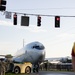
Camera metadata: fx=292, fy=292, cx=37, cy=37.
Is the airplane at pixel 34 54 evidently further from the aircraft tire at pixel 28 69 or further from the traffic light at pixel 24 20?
the traffic light at pixel 24 20

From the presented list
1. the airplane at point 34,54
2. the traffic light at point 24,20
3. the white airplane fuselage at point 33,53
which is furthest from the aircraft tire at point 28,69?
the traffic light at point 24,20

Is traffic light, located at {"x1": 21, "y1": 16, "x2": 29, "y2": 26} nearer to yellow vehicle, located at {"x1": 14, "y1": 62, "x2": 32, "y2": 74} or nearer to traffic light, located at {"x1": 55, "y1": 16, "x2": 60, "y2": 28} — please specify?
traffic light, located at {"x1": 55, "y1": 16, "x2": 60, "y2": 28}

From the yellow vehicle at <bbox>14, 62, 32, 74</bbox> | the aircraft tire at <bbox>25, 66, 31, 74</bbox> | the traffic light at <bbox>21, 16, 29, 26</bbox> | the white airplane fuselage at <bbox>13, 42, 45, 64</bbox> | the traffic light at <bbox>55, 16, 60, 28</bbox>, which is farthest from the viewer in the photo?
the white airplane fuselage at <bbox>13, 42, 45, 64</bbox>

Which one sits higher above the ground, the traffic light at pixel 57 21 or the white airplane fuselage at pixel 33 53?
the traffic light at pixel 57 21

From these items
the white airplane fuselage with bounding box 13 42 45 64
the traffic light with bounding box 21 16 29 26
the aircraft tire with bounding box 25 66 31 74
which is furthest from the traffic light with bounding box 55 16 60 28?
the white airplane fuselage with bounding box 13 42 45 64

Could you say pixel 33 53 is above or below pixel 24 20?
below

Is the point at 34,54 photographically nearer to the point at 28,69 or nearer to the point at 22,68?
the point at 28,69

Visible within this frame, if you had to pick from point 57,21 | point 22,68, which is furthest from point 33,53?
point 57,21

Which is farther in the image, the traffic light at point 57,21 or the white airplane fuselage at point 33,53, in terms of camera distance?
the white airplane fuselage at point 33,53

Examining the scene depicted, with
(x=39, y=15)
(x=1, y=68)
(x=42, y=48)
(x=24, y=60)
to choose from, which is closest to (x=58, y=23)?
(x=39, y=15)

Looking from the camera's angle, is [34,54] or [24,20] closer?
[24,20]

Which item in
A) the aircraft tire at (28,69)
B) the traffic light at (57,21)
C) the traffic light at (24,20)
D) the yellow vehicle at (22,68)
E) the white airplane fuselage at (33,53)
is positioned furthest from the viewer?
the white airplane fuselage at (33,53)

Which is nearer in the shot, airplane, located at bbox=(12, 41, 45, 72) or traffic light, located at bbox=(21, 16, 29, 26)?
traffic light, located at bbox=(21, 16, 29, 26)

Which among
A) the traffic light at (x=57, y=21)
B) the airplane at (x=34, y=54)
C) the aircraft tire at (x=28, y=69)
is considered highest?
the traffic light at (x=57, y=21)
